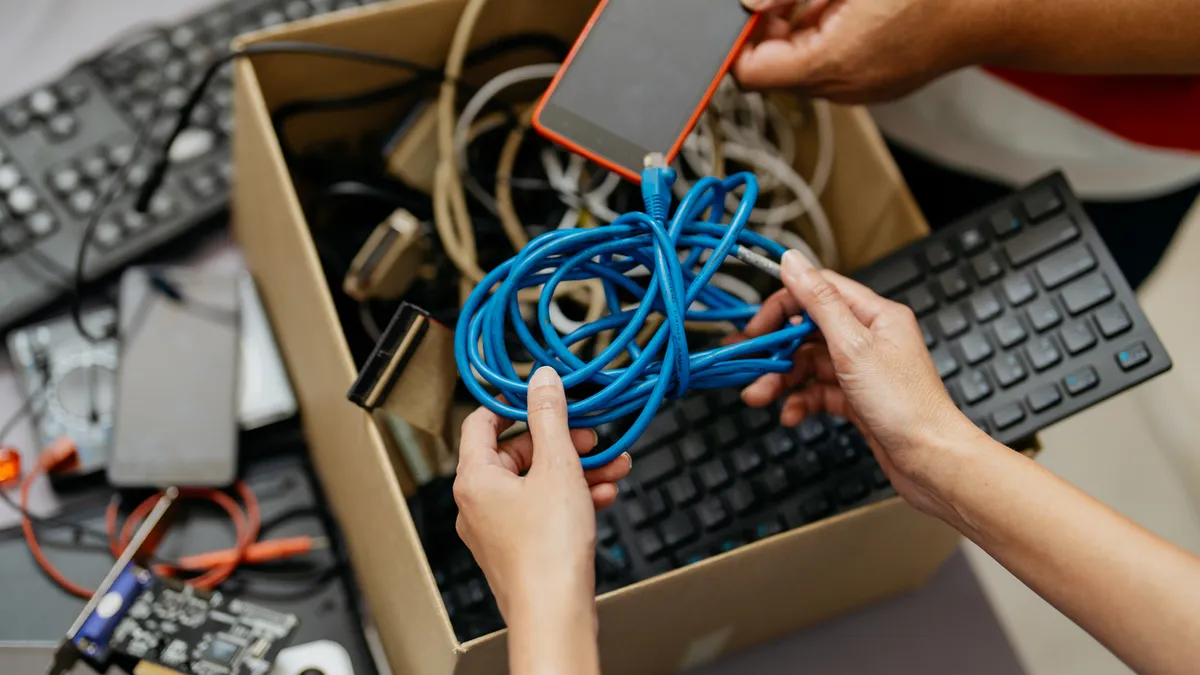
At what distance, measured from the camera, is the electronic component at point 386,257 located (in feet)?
1.78

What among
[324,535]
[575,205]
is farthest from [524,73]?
[324,535]

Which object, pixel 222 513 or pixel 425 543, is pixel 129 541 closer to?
pixel 222 513

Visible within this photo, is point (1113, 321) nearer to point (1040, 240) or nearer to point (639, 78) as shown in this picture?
point (1040, 240)

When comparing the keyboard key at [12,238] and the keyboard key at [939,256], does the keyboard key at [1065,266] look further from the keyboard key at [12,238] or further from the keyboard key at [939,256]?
the keyboard key at [12,238]

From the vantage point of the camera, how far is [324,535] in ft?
1.97

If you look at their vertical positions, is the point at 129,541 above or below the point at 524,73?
below

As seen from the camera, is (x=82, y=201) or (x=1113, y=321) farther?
(x=82, y=201)

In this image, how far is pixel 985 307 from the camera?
1.81ft

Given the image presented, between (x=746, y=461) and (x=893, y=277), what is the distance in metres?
0.14

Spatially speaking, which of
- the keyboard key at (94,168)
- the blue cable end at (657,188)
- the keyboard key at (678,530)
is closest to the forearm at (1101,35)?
the blue cable end at (657,188)

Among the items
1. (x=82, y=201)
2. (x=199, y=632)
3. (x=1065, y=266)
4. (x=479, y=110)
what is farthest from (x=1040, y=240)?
(x=82, y=201)

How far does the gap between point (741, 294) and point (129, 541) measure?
0.42m

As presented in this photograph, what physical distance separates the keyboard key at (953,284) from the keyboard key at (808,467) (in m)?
0.13

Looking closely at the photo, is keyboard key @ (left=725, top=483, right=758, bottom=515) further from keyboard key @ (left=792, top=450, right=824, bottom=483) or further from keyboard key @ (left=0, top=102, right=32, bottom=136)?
keyboard key @ (left=0, top=102, right=32, bottom=136)
